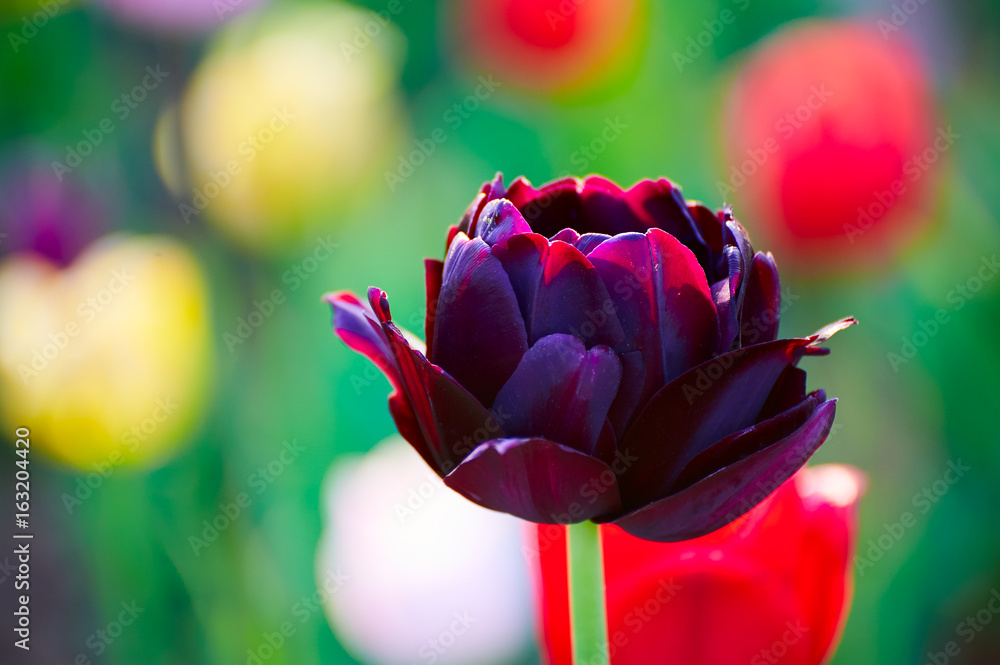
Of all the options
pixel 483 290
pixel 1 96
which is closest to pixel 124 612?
pixel 1 96

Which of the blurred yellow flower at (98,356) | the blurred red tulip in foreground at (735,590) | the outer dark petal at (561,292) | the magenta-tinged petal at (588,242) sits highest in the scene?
the magenta-tinged petal at (588,242)

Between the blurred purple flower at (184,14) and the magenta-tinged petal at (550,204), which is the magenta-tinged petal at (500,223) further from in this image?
the blurred purple flower at (184,14)

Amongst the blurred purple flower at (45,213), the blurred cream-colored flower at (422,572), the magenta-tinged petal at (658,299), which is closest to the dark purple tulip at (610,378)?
the magenta-tinged petal at (658,299)

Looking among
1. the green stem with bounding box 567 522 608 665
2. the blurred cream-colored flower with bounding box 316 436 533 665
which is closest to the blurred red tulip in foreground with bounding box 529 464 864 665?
the green stem with bounding box 567 522 608 665

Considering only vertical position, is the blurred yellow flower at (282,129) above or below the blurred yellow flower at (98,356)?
above

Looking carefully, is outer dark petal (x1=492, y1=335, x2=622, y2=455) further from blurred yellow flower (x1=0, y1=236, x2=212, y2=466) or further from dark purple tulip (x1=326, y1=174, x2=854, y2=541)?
blurred yellow flower (x1=0, y1=236, x2=212, y2=466)

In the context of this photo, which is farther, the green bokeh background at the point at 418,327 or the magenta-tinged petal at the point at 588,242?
the green bokeh background at the point at 418,327
